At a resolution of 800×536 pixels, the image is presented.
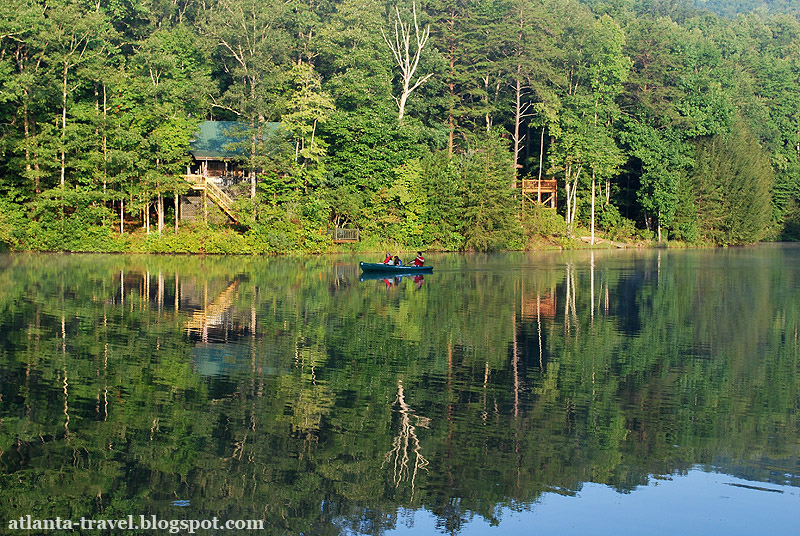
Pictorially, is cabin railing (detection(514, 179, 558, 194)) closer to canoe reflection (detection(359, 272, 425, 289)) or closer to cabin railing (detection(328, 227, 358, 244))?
cabin railing (detection(328, 227, 358, 244))

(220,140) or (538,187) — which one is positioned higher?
(220,140)

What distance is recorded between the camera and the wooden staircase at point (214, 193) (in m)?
53.0

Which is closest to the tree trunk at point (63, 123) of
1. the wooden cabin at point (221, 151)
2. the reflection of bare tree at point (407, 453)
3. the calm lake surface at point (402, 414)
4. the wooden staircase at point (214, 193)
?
the wooden staircase at point (214, 193)

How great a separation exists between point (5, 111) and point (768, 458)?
5016 centimetres

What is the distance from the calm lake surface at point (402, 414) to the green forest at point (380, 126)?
25166mm

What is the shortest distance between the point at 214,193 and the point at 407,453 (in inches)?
1727

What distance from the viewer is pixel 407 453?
1190cm

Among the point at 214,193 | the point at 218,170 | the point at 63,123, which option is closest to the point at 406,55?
the point at 218,170

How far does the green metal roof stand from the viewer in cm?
5400

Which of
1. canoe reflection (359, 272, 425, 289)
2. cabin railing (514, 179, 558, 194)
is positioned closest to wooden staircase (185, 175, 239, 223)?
canoe reflection (359, 272, 425, 289)

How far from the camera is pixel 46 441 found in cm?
1195

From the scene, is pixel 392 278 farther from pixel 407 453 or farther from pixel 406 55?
pixel 406 55

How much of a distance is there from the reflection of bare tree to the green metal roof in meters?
42.1

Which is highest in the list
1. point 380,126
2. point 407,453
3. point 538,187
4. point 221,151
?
point 380,126
